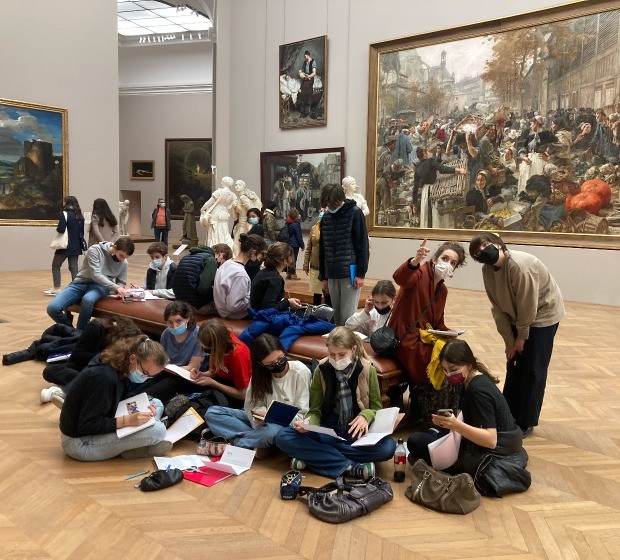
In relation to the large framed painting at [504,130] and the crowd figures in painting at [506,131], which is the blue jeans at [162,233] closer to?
the large framed painting at [504,130]

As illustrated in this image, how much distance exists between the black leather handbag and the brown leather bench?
3.79ft

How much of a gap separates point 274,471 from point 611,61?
1087 centimetres

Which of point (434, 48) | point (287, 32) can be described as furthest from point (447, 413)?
point (287, 32)

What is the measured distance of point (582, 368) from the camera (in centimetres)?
691

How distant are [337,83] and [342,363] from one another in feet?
42.8

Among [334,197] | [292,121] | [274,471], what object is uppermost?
[292,121]

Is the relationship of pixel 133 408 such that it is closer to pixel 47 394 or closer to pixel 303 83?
pixel 47 394

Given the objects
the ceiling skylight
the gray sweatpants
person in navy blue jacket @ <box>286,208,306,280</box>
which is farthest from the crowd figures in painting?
the ceiling skylight

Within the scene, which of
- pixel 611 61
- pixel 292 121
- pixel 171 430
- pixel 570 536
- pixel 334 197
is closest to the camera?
pixel 570 536

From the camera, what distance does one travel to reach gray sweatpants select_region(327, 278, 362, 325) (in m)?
6.82

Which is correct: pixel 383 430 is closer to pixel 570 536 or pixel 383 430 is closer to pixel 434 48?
pixel 570 536

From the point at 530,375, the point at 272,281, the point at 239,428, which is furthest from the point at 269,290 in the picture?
the point at 530,375

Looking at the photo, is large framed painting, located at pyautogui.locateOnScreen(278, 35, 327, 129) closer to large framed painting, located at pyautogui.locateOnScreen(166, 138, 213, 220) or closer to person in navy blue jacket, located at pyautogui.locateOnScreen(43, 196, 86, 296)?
person in navy blue jacket, located at pyautogui.locateOnScreen(43, 196, 86, 296)

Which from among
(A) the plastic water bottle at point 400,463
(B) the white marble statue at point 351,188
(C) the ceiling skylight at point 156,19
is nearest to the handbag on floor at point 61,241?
(B) the white marble statue at point 351,188
